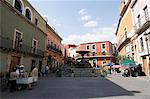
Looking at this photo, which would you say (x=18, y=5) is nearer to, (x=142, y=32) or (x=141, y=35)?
(x=142, y=32)

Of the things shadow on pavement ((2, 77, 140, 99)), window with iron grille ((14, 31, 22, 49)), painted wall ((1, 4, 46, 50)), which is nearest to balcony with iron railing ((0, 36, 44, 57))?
window with iron grille ((14, 31, 22, 49))

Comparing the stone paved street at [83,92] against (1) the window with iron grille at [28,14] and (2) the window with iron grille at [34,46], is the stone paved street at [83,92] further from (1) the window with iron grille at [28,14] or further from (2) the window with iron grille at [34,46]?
(1) the window with iron grille at [28,14]

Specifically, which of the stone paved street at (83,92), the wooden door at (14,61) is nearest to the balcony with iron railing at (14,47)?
the wooden door at (14,61)

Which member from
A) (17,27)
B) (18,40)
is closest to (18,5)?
(17,27)

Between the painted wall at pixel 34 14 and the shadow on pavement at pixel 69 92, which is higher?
the painted wall at pixel 34 14

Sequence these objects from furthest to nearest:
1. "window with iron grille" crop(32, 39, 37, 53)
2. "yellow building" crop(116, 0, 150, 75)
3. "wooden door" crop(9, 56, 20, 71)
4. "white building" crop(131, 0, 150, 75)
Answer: "window with iron grille" crop(32, 39, 37, 53), "yellow building" crop(116, 0, 150, 75), "white building" crop(131, 0, 150, 75), "wooden door" crop(9, 56, 20, 71)

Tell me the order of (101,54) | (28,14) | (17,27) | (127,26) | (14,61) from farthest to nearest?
(101,54), (127,26), (28,14), (17,27), (14,61)

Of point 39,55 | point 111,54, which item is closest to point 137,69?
point 39,55

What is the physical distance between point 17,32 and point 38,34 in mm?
5779

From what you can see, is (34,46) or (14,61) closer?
(14,61)

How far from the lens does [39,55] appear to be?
830 inches

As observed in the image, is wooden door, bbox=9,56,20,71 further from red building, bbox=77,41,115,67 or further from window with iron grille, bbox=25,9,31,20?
red building, bbox=77,41,115,67

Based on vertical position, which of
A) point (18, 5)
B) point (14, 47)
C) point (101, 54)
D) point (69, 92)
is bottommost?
point (69, 92)

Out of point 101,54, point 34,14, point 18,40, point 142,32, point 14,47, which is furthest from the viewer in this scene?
point 101,54
